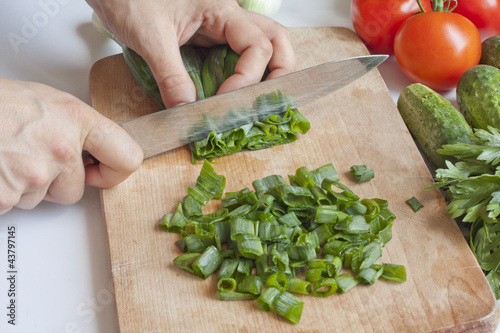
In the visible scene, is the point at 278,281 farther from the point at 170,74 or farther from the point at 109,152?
the point at 170,74

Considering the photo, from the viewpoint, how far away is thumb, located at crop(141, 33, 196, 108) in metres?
2.17

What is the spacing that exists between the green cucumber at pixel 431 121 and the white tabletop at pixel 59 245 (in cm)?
36

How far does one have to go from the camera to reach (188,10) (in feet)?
7.77

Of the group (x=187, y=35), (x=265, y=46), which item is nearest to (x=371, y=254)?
(x=265, y=46)

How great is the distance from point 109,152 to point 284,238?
0.71m

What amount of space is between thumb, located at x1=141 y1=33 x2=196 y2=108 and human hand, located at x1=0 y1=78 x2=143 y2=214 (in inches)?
11.2

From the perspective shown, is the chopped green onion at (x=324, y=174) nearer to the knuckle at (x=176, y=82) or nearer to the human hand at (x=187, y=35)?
the human hand at (x=187, y=35)

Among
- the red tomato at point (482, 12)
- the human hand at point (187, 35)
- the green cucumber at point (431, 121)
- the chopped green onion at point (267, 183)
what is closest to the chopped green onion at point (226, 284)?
the chopped green onion at point (267, 183)

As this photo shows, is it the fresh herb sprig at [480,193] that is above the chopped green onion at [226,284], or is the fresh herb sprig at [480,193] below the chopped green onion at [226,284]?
above

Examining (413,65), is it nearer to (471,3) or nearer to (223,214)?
(471,3)

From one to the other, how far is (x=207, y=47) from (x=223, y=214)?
942mm

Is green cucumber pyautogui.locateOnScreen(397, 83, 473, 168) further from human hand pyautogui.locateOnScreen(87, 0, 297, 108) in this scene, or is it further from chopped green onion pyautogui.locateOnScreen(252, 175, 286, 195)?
chopped green onion pyautogui.locateOnScreen(252, 175, 286, 195)

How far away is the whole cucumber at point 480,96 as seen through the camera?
2191 millimetres

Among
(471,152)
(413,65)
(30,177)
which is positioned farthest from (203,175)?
(413,65)
